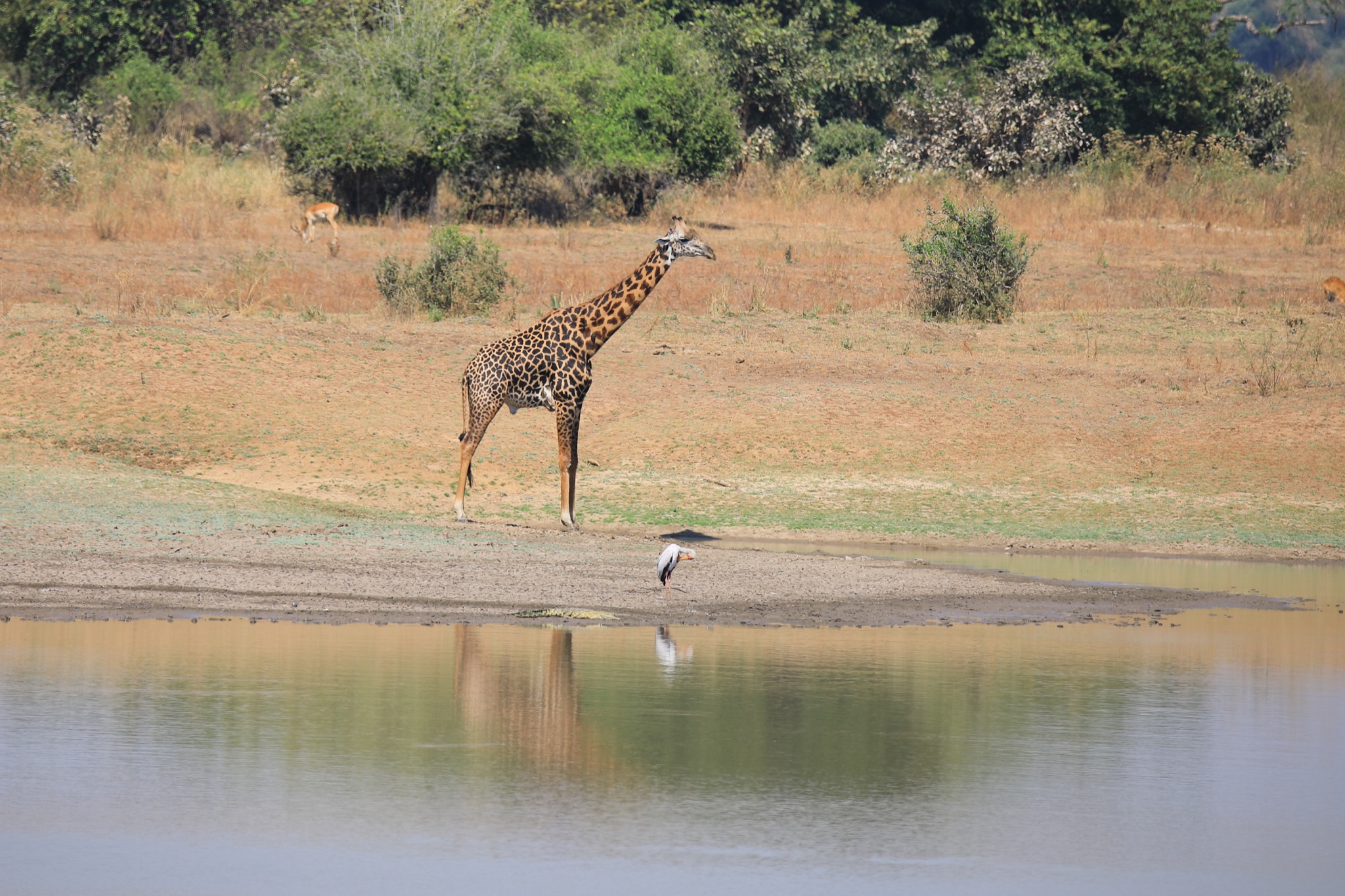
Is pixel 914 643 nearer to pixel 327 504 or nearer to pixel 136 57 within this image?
pixel 327 504

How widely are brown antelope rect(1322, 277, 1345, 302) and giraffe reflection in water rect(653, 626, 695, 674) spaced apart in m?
20.7

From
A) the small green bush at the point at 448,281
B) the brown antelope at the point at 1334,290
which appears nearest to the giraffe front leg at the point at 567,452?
the small green bush at the point at 448,281

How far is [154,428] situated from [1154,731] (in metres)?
13.6

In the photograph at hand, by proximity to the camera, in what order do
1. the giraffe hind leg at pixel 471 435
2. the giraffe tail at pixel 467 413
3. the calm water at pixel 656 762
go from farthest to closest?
the giraffe tail at pixel 467 413
the giraffe hind leg at pixel 471 435
the calm water at pixel 656 762

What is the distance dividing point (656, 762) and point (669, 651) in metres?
2.81

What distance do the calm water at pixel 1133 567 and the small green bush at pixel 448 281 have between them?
34.1 feet

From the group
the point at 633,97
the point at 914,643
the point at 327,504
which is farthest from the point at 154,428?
the point at 633,97

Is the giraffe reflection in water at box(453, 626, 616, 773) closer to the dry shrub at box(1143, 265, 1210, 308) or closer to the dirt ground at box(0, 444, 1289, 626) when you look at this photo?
the dirt ground at box(0, 444, 1289, 626)

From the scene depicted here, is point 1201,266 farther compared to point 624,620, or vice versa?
point 1201,266

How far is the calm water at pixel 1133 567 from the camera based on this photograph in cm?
1481

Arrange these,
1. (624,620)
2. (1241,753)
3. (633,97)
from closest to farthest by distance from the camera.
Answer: (1241,753) < (624,620) < (633,97)

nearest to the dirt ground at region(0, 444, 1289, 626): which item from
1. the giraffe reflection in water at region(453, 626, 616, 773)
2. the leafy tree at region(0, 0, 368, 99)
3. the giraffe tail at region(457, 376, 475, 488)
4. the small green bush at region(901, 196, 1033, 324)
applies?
the giraffe tail at region(457, 376, 475, 488)

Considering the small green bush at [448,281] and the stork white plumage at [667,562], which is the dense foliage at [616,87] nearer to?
the small green bush at [448,281]

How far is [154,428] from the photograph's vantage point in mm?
19656
